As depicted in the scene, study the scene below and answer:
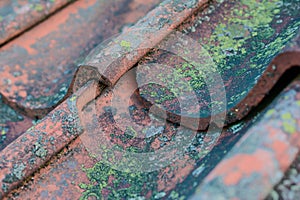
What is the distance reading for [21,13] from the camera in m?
2.09

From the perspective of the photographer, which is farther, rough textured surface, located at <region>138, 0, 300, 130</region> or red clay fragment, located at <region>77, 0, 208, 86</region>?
red clay fragment, located at <region>77, 0, 208, 86</region>

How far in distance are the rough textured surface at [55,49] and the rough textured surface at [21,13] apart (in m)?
0.04

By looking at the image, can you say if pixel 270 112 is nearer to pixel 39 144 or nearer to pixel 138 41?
pixel 138 41

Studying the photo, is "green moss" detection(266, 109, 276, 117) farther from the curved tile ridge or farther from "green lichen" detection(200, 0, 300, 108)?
"green lichen" detection(200, 0, 300, 108)

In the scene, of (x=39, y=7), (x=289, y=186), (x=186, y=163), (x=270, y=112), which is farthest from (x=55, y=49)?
(x=289, y=186)

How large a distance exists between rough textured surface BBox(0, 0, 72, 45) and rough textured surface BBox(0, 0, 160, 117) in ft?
0.15

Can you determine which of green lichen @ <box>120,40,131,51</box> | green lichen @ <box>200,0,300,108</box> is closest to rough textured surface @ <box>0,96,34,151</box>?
Result: green lichen @ <box>120,40,131,51</box>

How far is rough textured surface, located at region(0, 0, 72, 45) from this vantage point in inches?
80.4

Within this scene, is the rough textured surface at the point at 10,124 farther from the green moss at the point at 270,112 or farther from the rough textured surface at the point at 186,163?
the green moss at the point at 270,112

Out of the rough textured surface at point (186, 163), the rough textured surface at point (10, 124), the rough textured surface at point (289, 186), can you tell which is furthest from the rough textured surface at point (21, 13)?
the rough textured surface at point (289, 186)

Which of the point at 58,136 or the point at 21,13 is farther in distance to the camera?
the point at 21,13

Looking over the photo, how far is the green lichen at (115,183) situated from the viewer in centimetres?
128

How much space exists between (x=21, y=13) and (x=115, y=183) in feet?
4.12

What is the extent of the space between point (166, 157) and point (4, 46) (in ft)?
4.09
